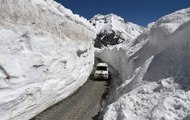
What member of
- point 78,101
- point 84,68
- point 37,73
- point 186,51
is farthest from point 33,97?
point 84,68

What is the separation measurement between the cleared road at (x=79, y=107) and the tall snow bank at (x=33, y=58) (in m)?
0.70

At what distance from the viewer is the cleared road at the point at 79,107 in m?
17.3

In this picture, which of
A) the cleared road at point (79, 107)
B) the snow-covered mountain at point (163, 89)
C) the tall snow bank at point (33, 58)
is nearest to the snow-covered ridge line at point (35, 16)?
the tall snow bank at point (33, 58)

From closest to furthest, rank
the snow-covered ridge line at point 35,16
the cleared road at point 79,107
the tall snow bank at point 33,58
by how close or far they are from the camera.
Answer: the tall snow bank at point 33,58 < the cleared road at point 79,107 < the snow-covered ridge line at point 35,16

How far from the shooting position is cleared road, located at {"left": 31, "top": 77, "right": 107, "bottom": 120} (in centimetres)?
1729

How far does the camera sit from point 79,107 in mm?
19438

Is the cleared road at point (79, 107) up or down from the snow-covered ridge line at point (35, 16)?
down

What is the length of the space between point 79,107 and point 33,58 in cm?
494

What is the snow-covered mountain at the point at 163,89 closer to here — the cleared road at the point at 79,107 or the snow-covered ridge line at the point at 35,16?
the cleared road at the point at 79,107

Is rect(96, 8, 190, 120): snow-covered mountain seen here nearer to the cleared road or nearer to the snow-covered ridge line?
the cleared road

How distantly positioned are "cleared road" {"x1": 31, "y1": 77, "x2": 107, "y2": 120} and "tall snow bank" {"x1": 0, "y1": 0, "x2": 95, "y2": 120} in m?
0.70

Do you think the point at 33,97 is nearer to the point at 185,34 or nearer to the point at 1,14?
the point at 1,14

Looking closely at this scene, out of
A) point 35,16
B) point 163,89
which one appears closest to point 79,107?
point 35,16

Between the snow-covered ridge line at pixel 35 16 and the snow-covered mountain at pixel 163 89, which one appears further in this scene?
the snow-covered ridge line at pixel 35 16
